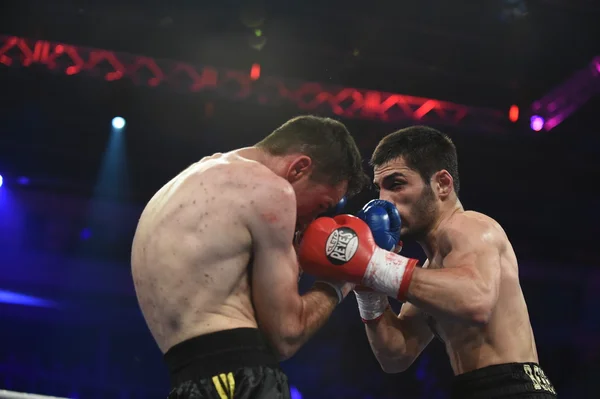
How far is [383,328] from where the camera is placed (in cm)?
254

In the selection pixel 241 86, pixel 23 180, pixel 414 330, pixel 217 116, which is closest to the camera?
pixel 414 330

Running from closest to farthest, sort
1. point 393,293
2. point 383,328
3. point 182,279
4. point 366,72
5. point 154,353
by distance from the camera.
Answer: point 182,279 → point 393,293 → point 383,328 → point 366,72 → point 154,353

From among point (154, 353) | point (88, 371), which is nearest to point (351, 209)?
point (154, 353)

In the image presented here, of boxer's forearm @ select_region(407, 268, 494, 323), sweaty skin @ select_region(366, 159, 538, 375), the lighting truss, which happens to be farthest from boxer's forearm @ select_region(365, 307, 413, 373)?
the lighting truss

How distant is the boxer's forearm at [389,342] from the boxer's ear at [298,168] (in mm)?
785

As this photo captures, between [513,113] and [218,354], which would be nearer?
[218,354]

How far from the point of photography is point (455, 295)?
6.44ft

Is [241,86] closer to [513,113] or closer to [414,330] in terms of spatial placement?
[513,113]

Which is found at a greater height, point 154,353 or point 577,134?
point 577,134

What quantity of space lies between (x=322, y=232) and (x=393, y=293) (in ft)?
0.98

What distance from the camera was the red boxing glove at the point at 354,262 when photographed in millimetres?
2043

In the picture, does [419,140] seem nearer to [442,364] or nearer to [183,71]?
[183,71]

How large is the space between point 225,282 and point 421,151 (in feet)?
3.63

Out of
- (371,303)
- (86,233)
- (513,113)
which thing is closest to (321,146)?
(371,303)
